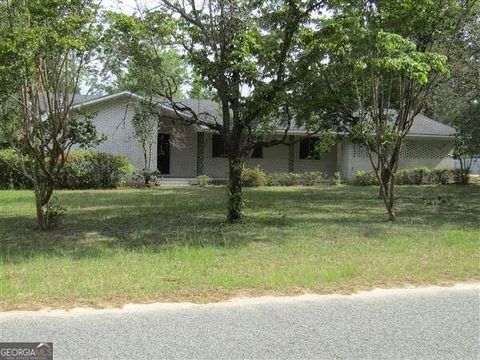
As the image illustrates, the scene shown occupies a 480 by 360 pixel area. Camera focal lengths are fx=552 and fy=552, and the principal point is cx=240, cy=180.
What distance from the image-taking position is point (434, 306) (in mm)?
6148

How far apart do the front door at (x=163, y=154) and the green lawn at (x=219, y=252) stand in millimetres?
11257

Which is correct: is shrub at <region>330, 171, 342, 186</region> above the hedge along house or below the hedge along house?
below

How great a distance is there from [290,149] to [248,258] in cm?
2044

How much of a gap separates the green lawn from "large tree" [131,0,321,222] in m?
2.12

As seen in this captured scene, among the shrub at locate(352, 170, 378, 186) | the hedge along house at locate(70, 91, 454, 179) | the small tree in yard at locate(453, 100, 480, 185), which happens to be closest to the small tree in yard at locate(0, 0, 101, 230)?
the hedge along house at locate(70, 91, 454, 179)

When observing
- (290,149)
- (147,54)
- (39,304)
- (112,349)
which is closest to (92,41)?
(147,54)

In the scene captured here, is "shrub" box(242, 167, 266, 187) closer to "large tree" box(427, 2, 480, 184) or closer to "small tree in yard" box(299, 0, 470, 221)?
"large tree" box(427, 2, 480, 184)

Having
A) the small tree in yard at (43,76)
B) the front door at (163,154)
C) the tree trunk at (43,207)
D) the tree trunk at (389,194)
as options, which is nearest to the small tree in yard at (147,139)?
the front door at (163,154)

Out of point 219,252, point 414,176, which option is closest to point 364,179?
point 414,176

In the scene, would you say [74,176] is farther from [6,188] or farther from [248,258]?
[248,258]

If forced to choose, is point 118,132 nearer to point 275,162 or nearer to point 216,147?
point 216,147

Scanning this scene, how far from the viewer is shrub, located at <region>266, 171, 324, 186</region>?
81.8ft

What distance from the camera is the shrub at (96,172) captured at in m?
21.3

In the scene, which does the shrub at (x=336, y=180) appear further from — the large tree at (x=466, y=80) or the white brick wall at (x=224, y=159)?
the large tree at (x=466, y=80)
